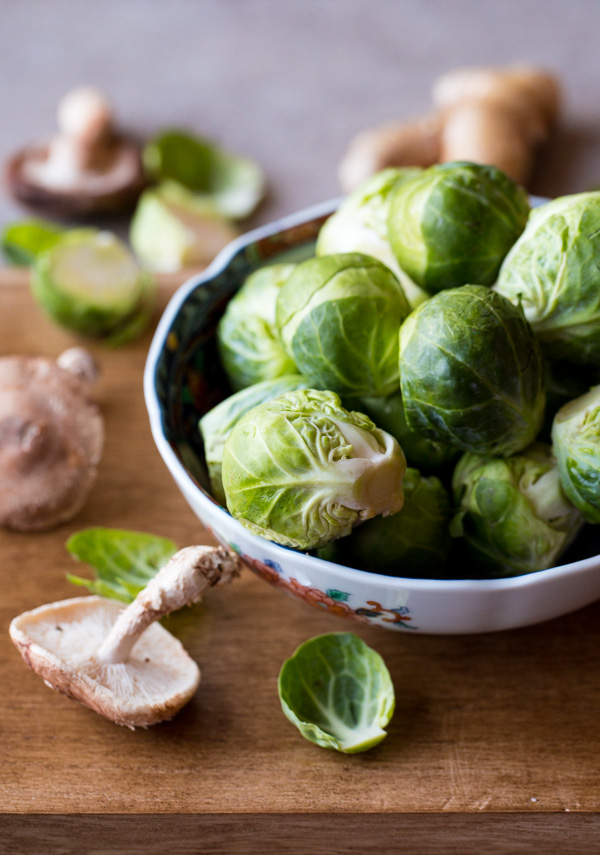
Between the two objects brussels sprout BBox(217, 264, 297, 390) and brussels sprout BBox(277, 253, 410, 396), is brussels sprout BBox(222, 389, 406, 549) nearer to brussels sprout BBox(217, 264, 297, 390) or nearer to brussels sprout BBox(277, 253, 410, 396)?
brussels sprout BBox(277, 253, 410, 396)

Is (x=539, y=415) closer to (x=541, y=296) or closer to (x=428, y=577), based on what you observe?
(x=541, y=296)

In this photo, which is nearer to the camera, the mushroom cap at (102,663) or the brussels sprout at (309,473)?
the brussels sprout at (309,473)

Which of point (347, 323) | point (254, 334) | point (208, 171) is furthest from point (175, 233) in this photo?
point (347, 323)

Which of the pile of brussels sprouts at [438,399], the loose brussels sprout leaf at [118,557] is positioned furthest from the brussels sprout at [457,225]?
the loose brussels sprout leaf at [118,557]

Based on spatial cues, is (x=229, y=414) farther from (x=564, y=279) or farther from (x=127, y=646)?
(x=564, y=279)

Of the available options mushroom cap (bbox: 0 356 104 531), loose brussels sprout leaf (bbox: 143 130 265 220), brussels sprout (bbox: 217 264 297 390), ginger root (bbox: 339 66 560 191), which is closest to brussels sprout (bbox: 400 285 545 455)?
brussels sprout (bbox: 217 264 297 390)

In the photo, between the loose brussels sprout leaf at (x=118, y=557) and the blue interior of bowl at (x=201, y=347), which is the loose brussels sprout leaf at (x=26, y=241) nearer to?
the blue interior of bowl at (x=201, y=347)
